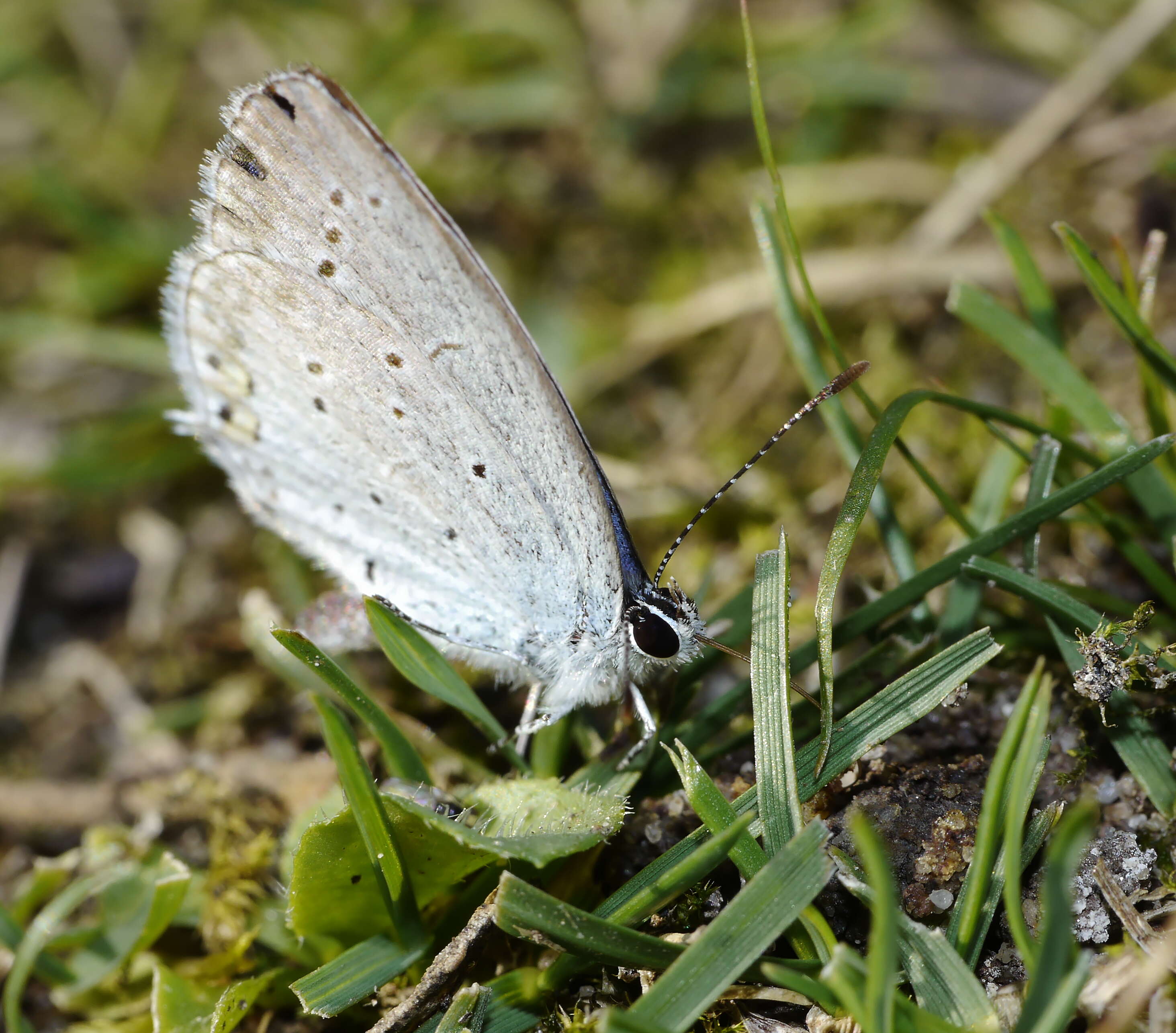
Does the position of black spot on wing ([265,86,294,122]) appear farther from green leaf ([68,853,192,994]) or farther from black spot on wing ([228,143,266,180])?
green leaf ([68,853,192,994])

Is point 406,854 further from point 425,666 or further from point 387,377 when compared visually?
point 387,377

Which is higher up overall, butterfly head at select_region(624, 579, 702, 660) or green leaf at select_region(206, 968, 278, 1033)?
butterfly head at select_region(624, 579, 702, 660)

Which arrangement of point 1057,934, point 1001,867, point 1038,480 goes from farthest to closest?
1. point 1038,480
2. point 1001,867
3. point 1057,934

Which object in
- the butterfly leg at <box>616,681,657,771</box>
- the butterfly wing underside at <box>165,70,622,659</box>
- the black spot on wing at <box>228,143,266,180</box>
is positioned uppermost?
the black spot on wing at <box>228,143,266,180</box>

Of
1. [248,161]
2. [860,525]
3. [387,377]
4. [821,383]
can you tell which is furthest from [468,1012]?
[248,161]

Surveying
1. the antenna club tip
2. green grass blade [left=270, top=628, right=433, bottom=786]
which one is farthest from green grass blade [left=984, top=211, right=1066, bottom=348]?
green grass blade [left=270, top=628, right=433, bottom=786]

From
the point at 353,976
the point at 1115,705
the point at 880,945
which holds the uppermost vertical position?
the point at 353,976

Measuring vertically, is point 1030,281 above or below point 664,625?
above

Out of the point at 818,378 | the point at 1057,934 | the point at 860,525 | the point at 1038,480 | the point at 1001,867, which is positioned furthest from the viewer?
the point at 818,378
